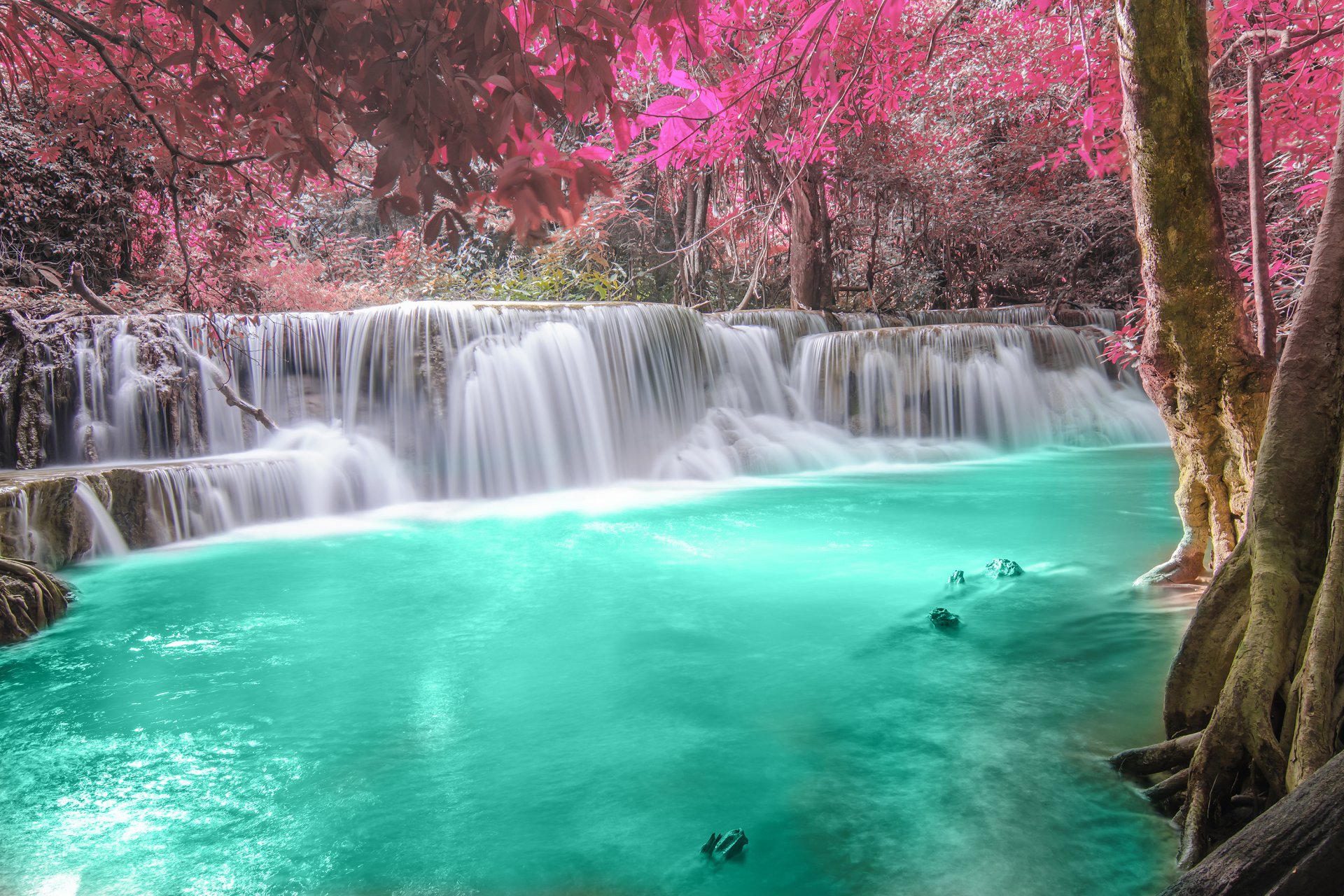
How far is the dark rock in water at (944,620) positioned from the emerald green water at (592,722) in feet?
0.46

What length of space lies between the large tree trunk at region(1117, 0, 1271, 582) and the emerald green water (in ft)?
4.00

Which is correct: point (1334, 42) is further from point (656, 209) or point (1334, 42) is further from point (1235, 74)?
point (656, 209)

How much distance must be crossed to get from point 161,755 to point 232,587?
9.89 feet

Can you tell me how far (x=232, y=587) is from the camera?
6.51 metres

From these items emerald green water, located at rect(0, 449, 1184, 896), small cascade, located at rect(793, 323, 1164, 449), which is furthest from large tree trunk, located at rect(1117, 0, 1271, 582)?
small cascade, located at rect(793, 323, 1164, 449)

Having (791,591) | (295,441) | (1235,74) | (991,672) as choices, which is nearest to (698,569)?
(791,591)

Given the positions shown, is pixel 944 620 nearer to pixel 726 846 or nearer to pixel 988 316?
pixel 726 846

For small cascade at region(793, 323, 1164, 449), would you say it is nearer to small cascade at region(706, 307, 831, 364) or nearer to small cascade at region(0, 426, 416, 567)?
small cascade at region(706, 307, 831, 364)

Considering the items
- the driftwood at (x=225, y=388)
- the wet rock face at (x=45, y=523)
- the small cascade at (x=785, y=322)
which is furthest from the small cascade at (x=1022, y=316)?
the wet rock face at (x=45, y=523)

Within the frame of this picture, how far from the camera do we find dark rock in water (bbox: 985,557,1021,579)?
6184 mm

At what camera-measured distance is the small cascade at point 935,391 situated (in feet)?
45.0

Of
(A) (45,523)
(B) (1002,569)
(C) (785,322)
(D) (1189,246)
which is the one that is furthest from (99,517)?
(C) (785,322)

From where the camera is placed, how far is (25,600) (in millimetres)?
5480

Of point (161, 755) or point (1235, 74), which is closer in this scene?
point (161, 755)
